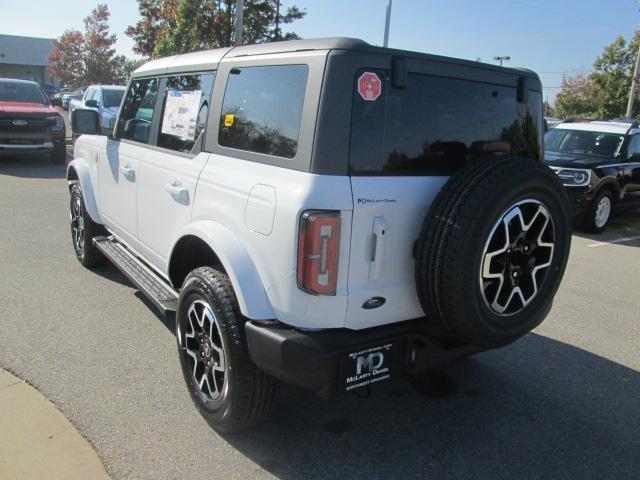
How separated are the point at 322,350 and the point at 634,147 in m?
9.72

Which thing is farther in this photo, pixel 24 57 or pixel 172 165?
pixel 24 57

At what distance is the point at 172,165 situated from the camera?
3328 millimetres

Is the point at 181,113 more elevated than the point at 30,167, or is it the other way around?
the point at 181,113

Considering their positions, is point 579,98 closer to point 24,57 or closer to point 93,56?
point 93,56

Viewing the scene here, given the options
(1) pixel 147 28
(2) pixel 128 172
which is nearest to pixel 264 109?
(2) pixel 128 172

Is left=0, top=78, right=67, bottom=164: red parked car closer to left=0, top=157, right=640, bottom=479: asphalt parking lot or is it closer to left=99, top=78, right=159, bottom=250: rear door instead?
left=0, top=157, right=640, bottom=479: asphalt parking lot

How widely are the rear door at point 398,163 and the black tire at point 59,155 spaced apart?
12.3 metres

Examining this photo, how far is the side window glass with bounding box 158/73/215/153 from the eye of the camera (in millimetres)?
3211

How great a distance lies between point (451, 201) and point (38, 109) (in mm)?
12574

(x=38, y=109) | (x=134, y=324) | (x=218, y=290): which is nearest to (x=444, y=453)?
(x=218, y=290)

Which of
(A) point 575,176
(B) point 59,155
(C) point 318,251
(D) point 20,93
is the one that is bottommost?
(B) point 59,155

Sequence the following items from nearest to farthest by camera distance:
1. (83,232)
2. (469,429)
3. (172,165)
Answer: (469,429)
(172,165)
(83,232)

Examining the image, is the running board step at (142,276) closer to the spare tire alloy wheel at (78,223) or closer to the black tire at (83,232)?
the black tire at (83,232)

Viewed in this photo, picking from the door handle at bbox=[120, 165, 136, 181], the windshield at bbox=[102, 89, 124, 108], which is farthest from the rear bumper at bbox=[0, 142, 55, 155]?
the door handle at bbox=[120, 165, 136, 181]
